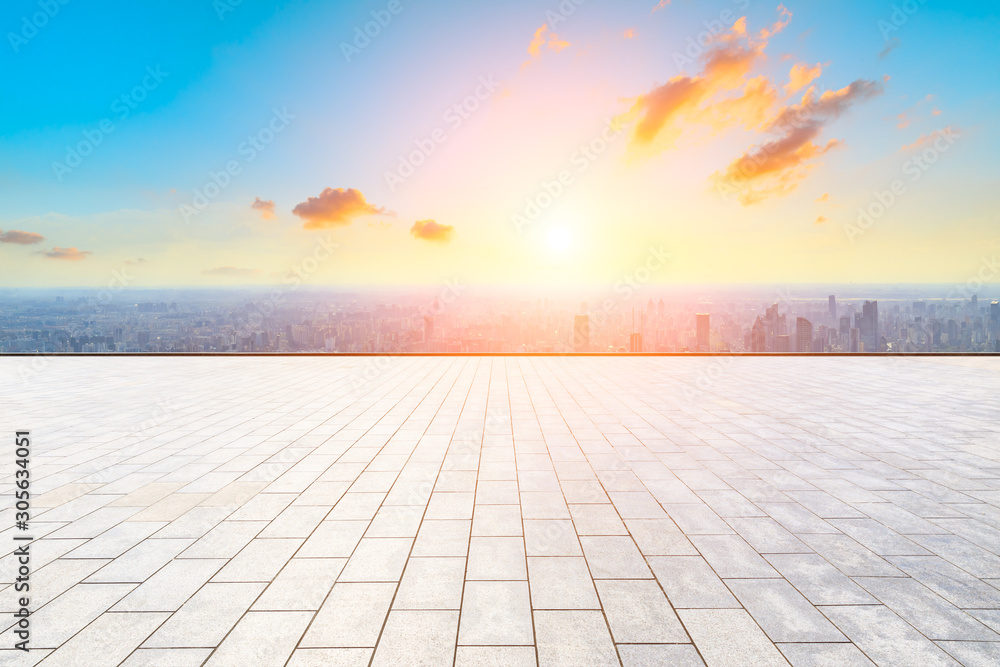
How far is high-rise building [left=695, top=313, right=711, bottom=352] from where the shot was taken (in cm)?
1434

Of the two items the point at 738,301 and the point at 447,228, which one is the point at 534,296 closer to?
the point at 447,228

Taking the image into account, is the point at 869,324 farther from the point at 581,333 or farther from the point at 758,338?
the point at 581,333

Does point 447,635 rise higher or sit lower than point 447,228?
lower

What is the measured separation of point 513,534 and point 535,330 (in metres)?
12.5

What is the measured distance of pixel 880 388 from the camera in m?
9.30

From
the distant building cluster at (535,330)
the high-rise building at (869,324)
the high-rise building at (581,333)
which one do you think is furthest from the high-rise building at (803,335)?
the high-rise building at (581,333)

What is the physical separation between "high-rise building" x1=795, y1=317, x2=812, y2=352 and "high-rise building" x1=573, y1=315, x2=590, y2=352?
660cm

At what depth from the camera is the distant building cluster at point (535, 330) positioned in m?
14.1

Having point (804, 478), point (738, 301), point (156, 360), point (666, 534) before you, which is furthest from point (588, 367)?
point (156, 360)

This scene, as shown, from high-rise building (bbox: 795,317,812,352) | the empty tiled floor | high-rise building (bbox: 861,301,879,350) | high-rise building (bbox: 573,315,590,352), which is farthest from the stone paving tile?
high-rise building (bbox: 861,301,879,350)

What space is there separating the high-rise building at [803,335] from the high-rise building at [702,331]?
2713 mm

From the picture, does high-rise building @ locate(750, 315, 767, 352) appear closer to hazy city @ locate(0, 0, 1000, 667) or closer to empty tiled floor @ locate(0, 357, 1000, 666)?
hazy city @ locate(0, 0, 1000, 667)

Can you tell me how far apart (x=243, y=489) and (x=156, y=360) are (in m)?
12.5

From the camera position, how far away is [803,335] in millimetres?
14289
